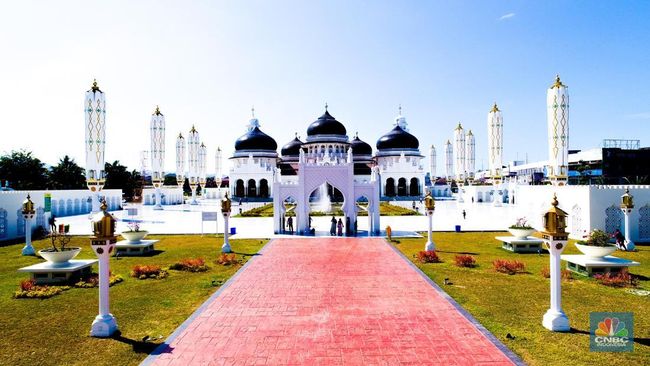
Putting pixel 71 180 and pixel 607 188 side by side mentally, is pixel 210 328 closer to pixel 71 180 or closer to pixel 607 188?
pixel 607 188

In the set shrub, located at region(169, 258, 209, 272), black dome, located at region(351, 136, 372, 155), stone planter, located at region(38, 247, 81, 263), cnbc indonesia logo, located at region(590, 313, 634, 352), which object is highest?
black dome, located at region(351, 136, 372, 155)

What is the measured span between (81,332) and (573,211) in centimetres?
1985

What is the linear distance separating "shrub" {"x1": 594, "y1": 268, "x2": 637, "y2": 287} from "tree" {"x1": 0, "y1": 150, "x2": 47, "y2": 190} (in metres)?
49.4

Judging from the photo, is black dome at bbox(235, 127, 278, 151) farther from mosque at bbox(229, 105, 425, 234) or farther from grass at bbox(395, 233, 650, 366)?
grass at bbox(395, 233, 650, 366)

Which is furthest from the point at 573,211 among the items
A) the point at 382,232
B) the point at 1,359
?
the point at 1,359

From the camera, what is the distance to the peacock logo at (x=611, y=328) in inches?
277

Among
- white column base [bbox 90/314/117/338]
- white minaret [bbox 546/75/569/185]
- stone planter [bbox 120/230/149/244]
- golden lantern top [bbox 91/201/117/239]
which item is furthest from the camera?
white minaret [bbox 546/75/569/185]

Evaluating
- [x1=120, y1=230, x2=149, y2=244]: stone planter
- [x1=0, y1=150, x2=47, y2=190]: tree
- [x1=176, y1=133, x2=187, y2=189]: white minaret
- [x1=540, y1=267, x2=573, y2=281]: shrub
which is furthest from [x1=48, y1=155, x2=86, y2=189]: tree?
[x1=540, y1=267, x2=573, y2=281]: shrub

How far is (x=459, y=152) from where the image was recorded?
4262cm

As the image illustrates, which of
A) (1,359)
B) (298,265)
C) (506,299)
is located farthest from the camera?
(298,265)

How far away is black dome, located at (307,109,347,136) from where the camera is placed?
57406mm

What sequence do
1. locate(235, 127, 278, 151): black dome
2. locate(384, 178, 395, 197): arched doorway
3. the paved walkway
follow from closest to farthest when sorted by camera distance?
the paved walkway → locate(384, 178, 395, 197): arched doorway → locate(235, 127, 278, 151): black dome

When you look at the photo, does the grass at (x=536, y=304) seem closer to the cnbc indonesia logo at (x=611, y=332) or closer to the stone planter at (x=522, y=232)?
the cnbc indonesia logo at (x=611, y=332)

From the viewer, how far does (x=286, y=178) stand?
55688mm
